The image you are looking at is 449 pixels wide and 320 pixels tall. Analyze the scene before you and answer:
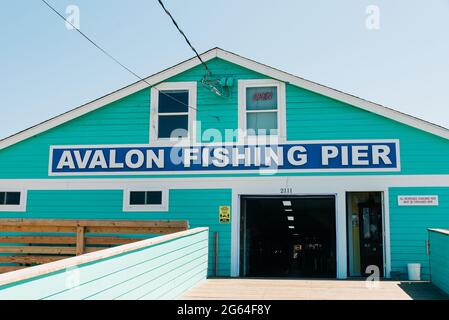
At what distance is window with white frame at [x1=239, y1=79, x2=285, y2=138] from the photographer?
1327cm

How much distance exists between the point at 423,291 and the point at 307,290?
245cm

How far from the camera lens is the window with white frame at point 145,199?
13.3 m

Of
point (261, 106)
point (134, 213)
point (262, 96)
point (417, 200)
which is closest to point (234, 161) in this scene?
point (261, 106)

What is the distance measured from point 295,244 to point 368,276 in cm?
1793

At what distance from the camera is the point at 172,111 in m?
13.8

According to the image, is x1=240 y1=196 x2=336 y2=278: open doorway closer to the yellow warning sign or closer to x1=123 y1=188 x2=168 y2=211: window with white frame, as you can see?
the yellow warning sign

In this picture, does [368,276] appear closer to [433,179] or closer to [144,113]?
[433,179]

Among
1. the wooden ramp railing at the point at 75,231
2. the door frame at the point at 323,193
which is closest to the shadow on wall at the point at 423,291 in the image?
the door frame at the point at 323,193

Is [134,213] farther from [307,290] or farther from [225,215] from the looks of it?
[307,290]

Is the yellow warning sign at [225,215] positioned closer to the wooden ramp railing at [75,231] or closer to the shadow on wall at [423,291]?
the wooden ramp railing at [75,231]

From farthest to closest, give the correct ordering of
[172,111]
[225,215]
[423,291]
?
[172,111], [225,215], [423,291]

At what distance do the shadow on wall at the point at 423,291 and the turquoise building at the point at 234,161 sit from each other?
1.38 metres

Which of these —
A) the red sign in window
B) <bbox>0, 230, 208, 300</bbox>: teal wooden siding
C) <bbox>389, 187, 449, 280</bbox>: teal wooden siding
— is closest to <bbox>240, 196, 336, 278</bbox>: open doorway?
the red sign in window

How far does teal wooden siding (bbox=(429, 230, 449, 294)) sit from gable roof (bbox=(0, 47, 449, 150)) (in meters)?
3.18
